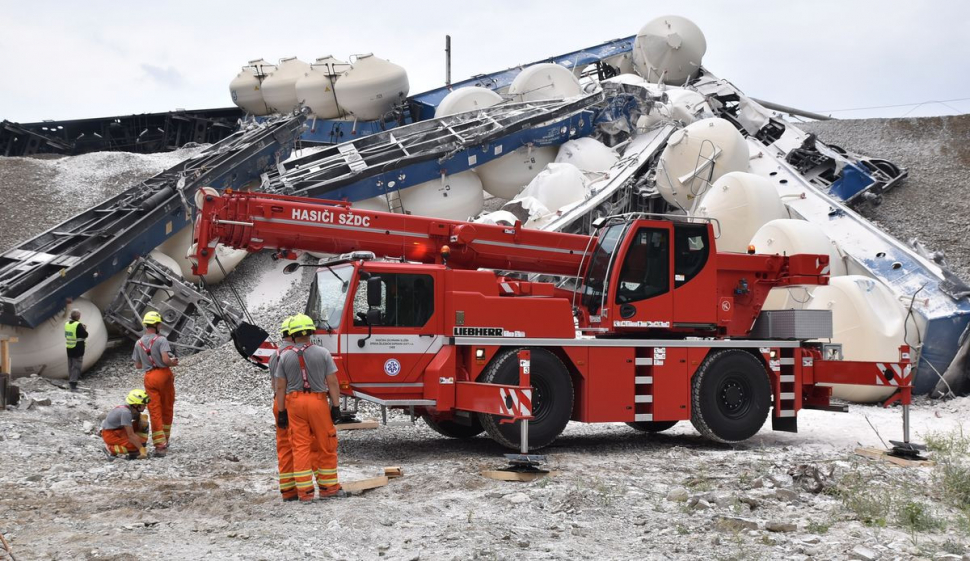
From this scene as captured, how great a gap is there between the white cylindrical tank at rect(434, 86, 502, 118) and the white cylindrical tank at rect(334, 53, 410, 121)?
4.13m

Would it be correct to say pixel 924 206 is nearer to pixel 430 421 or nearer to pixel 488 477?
pixel 430 421

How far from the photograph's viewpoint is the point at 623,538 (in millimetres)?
6344

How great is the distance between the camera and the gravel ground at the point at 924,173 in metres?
21.8

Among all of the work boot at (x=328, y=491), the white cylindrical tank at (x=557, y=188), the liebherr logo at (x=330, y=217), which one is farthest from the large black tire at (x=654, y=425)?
the white cylindrical tank at (x=557, y=188)

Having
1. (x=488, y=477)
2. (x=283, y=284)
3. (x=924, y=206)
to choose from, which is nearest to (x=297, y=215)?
(x=488, y=477)

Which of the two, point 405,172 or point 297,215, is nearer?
point 297,215

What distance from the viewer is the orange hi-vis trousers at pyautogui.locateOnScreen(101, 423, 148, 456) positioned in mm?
9688

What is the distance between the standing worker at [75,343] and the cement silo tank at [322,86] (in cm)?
1720

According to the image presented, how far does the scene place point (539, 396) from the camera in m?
10.2

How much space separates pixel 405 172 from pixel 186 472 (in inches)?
479

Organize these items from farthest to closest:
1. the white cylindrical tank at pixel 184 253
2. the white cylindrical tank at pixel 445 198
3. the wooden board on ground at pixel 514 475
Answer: the white cylindrical tank at pixel 445 198, the white cylindrical tank at pixel 184 253, the wooden board on ground at pixel 514 475

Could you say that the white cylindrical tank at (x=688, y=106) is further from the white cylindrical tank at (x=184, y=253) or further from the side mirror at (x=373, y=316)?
the side mirror at (x=373, y=316)

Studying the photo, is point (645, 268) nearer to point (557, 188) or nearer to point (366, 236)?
point (366, 236)

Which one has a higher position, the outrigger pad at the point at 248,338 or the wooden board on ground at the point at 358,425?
the outrigger pad at the point at 248,338
